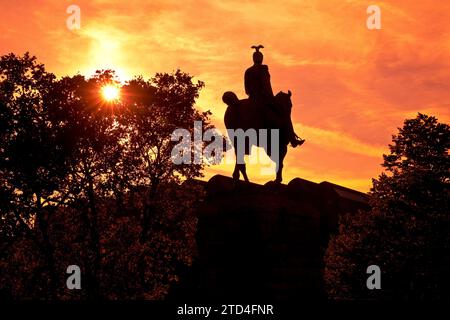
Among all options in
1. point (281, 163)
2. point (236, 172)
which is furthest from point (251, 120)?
point (281, 163)

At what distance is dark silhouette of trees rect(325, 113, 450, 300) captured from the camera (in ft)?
95.6

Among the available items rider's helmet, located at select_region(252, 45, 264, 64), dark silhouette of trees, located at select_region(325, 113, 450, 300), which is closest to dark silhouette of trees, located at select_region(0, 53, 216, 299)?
dark silhouette of trees, located at select_region(325, 113, 450, 300)

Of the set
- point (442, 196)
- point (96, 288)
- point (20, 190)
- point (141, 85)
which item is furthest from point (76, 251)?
point (442, 196)

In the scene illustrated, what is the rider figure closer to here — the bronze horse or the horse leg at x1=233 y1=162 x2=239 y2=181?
the bronze horse

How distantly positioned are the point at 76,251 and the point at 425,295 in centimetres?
1841

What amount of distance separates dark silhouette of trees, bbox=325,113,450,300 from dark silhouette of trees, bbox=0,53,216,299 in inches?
426

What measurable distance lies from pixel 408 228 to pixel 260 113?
63.6ft

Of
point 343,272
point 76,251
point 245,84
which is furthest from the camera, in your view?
point 343,272

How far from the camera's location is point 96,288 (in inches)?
1080

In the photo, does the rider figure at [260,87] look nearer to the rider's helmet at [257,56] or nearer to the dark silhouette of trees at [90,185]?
the rider's helmet at [257,56]

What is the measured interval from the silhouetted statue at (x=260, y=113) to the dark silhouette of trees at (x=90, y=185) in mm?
14039

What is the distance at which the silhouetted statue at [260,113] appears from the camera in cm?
1453
